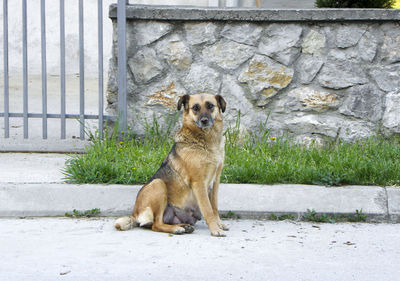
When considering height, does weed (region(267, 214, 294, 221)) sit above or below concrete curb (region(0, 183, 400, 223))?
below

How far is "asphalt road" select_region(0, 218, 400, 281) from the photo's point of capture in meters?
3.31

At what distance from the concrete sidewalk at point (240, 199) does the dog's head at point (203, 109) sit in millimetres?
899

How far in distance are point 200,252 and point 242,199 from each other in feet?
3.97

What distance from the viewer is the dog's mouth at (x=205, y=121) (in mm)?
4207

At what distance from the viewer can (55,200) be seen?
4824mm

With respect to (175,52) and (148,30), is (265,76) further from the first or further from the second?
(148,30)

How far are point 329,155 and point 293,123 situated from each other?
2.85 ft

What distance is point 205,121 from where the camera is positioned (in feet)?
13.8

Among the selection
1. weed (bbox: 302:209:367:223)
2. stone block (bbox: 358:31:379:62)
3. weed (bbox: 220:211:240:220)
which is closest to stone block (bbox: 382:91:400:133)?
stone block (bbox: 358:31:379:62)

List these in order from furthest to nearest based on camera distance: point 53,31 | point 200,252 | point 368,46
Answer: point 53,31 → point 368,46 → point 200,252

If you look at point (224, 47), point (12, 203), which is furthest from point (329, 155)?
point (12, 203)

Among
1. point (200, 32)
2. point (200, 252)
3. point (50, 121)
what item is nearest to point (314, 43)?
point (200, 32)

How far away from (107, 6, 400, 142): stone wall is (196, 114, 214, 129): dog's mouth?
2063 millimetres

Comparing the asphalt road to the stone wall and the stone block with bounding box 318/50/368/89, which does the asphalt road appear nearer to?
the stone wall
